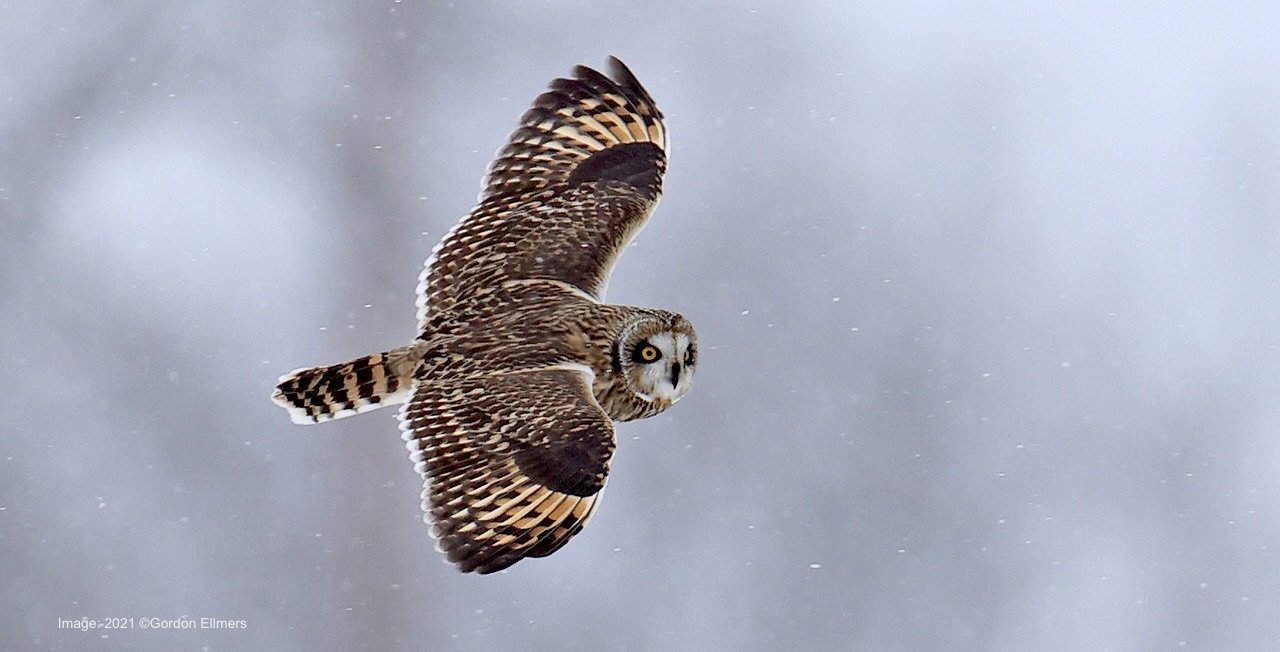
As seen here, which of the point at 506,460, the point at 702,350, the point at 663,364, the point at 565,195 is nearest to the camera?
the point at 506,460

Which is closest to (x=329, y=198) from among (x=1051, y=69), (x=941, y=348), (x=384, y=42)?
(x=384, y=42)

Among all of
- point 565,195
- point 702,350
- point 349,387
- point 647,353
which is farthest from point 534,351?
point 702,350

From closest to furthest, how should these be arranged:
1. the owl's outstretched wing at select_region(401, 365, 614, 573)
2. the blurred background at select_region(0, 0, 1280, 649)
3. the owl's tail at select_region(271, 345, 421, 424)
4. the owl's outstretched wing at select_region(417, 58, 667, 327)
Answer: the owl's outstretched wing at select_region(401, 365, 614, 573)
the owl's tail at select_region(271, 345, 421, 424)
the owl's outstretched wing at select_region(417, 58, 667, 327)
the blurred background at select_region(0, 0, 1280, 649)

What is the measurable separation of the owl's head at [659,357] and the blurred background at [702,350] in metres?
3.72

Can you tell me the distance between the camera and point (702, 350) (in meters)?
8.79

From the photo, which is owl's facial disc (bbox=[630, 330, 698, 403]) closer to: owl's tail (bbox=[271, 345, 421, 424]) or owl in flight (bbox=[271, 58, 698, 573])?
owl in flight (bbox=[271, 58, 698, 573])

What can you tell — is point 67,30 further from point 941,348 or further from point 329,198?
point 941,348

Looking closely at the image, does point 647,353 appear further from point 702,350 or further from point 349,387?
point 702,350

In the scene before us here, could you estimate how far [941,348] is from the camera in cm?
1083

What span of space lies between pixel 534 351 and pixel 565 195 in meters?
0.48

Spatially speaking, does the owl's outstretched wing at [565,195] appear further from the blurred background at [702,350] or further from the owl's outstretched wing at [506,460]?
the blurred background at [702,350]

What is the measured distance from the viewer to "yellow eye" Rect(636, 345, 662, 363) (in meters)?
2.78

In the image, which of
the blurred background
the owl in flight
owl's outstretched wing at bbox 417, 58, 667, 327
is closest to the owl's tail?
the owl in flight

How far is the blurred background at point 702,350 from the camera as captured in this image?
8672 millimetres
